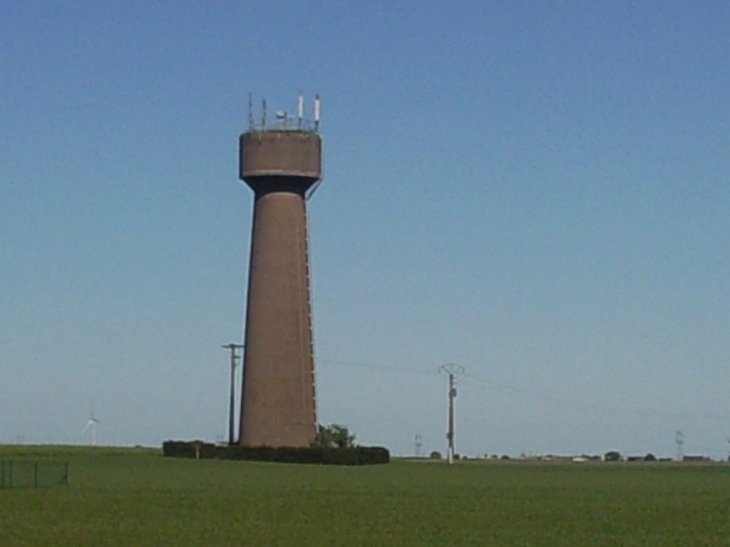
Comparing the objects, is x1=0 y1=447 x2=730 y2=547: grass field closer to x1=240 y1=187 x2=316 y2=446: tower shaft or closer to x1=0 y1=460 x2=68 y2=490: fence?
x1=0 y1=460 x2=68 y2=490: fence

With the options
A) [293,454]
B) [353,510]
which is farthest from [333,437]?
[353,510]

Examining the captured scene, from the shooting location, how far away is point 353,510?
Answer: 194 feet

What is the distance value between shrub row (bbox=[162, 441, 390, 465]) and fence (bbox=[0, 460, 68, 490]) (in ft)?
55.6

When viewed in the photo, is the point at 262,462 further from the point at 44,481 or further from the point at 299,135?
the point at 44,481

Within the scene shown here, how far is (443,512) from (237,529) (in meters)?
11.2

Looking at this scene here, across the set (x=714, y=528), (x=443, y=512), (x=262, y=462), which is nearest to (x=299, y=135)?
(x=262, y=462)

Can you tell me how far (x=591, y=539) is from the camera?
4703 centimetres

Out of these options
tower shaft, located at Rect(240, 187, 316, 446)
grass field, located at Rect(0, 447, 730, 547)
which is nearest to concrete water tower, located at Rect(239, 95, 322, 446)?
tower shaft, located at Rect(240, 187, 316, 446)

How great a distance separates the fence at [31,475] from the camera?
3094 inches

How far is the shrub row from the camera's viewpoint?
10894 centimetres

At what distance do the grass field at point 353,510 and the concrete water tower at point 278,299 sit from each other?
13.5m

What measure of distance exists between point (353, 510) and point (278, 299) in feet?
167

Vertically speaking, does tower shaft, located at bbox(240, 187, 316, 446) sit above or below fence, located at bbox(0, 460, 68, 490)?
above

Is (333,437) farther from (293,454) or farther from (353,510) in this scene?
(353,510)
